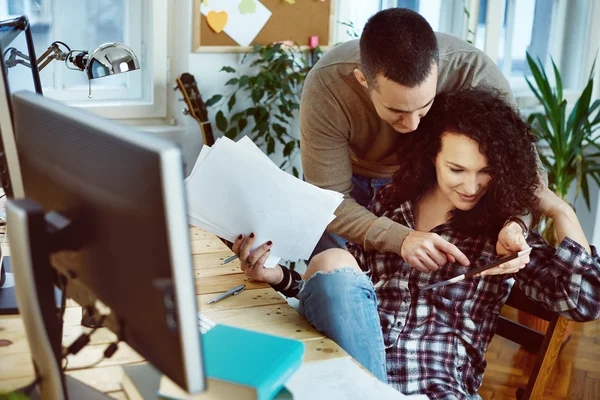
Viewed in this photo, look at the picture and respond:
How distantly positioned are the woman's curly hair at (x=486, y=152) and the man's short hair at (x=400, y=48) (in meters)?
0.14

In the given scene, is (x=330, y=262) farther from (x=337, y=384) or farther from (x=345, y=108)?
(x=345, y=108)

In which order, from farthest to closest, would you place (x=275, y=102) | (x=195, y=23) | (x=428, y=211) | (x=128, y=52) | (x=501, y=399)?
(x=275, y=102)
(x=195, y=23)
(x=501, y=399)
(x=428, y=211)
(x=128, y=52)

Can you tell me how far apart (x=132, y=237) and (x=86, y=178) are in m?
0.10

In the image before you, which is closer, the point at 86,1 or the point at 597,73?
the point at 86,1

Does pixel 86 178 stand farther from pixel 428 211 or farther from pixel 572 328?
pixel 572 328

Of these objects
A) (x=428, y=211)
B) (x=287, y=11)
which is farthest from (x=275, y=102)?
(x=428, y=211)

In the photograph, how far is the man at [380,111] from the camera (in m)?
1.61

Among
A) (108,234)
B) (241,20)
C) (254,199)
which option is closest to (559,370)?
(241,20)

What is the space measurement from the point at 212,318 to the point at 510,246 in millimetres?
635

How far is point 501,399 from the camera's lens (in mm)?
2600

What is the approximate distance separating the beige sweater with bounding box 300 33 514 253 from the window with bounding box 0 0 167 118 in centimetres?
105

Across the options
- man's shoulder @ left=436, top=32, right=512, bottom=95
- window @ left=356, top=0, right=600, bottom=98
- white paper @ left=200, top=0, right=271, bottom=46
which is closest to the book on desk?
man's shoulder @ left=436, top=32, right=512, bottom=95

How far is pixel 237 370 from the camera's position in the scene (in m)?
0.98

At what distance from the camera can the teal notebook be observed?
96 centimetres
